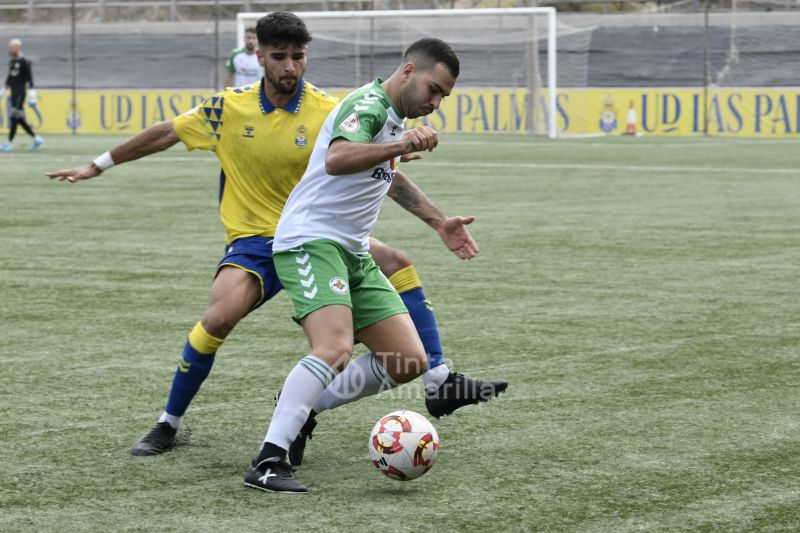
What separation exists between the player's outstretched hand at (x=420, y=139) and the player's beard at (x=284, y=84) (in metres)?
1.02

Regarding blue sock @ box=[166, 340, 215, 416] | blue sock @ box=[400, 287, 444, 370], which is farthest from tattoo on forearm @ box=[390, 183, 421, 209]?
blue sock @ box=[166, 340, 215, 416]

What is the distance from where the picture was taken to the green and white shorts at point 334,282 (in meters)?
4.99

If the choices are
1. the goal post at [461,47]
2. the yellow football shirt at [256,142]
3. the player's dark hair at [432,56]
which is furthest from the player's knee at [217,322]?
the goal post at [461,47]

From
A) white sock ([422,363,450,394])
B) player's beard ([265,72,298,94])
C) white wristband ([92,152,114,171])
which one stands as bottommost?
white sock ([422,363,450,394])

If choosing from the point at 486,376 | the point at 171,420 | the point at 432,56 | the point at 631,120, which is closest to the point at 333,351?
the point at 171,420

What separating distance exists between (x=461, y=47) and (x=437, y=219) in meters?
30.1

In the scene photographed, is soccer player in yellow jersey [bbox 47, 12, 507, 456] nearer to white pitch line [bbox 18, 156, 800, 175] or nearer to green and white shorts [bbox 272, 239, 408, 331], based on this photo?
green and white shorts [bbox 272, 239, 408, 331]

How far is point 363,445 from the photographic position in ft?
18.3

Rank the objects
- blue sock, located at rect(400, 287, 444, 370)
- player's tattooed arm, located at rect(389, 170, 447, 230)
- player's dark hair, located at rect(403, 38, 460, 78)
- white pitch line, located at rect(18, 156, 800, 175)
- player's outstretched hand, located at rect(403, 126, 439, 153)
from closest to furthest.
→ player's outstretched hand, located at rect(403, 126, 439, 153)
player's dark hair, located at rect(403, 38, 460, 78)
player's tattooed arm, located at rect(389, 170, 447, 230)
blue sock, located at rect(400, 287, 444, 370)
white pitch line, located at rect(18, 156, 800, 175)

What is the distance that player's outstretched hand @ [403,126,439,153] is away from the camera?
4.65 meters

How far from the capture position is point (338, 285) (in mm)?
5020

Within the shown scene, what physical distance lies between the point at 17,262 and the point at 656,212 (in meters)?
7.07

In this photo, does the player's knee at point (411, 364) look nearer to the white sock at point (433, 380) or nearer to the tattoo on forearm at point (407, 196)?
the white sock at point (433, 380)

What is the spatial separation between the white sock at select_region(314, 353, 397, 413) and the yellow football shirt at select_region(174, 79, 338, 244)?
0.64m
